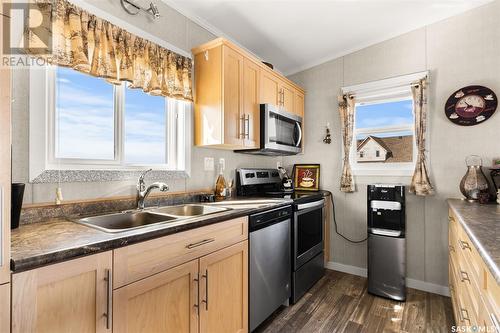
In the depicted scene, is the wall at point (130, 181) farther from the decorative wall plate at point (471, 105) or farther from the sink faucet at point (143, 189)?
the decorative wall plate at point (471, 105)

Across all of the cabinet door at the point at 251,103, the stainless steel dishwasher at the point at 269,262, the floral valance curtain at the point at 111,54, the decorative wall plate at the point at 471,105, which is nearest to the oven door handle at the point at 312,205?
the stainless steel dishwasher at the point at 269,262

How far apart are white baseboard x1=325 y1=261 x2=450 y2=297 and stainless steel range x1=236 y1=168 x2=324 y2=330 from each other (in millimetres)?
349

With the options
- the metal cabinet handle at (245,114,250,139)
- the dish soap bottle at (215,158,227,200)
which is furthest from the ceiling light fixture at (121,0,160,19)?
the dish soap bottle at (215,158,227,200)

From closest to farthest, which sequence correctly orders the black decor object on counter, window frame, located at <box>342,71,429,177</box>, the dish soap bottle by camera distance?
the black decor object on counter < the dish soap bottle < window frame, located at <box>342,71,429,177</box>

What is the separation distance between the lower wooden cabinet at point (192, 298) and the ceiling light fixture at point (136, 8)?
5.67 feet

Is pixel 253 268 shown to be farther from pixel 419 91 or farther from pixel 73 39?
pixel 419 91

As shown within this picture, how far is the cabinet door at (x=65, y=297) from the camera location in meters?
0.79

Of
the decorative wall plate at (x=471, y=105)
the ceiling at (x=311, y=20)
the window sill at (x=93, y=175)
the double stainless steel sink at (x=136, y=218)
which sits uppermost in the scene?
the ceiling at (x=311, y=20)

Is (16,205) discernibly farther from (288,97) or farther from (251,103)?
(288,97)

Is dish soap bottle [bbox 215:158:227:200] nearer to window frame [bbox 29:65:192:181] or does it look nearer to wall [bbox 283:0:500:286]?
window frame [bbox 29:65:192:181]

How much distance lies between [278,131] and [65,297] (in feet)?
7.19

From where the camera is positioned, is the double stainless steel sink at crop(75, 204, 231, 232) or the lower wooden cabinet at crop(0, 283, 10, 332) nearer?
the lower wooden cabinet at crop(0, 283, 10, 332)

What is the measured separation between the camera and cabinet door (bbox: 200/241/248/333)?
57.2 inches

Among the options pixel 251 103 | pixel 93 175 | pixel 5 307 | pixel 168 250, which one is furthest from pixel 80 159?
pixel 251 103
